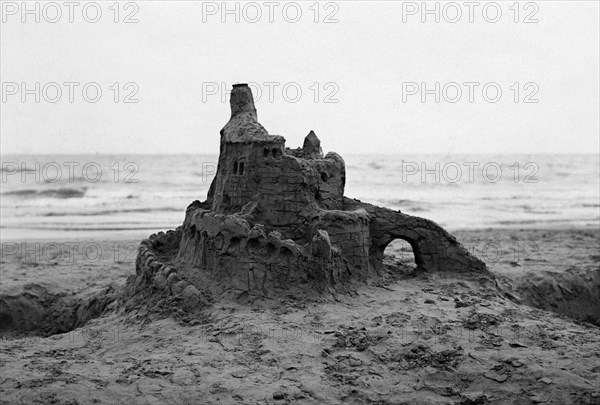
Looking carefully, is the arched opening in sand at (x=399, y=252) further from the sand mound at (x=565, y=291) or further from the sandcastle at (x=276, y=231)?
the sand mound at (x=565, y=291)

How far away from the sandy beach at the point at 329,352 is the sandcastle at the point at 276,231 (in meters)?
0.28

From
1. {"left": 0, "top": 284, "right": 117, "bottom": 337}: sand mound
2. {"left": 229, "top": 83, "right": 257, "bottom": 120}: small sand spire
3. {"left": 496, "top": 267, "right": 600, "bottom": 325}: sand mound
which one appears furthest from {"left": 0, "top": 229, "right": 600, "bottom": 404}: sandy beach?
{"left": 229, "top": 83, "right": 257, "bottom": 120}: small sand spire

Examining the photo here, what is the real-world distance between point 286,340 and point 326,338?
0.42 m

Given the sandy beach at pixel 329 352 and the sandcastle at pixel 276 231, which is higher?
the sandcastle at pixel 276 231

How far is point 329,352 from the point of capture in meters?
6.72

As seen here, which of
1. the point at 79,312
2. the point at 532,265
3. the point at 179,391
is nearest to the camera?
the point at 179,391

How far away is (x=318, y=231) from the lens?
26.0ft

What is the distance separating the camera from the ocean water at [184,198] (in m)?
22.8

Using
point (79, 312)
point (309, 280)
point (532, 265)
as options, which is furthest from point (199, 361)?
point (532, 265)

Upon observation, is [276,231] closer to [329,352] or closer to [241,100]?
[329,352]

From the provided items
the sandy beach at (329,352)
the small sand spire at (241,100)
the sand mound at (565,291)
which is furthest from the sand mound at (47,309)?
the sand mound at (565,291)

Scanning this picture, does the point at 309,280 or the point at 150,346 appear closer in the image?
the point at 150,346

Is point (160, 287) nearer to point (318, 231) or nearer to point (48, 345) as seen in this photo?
point (48, 345)

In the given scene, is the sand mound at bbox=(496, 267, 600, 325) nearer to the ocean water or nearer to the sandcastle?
the sandcastle
